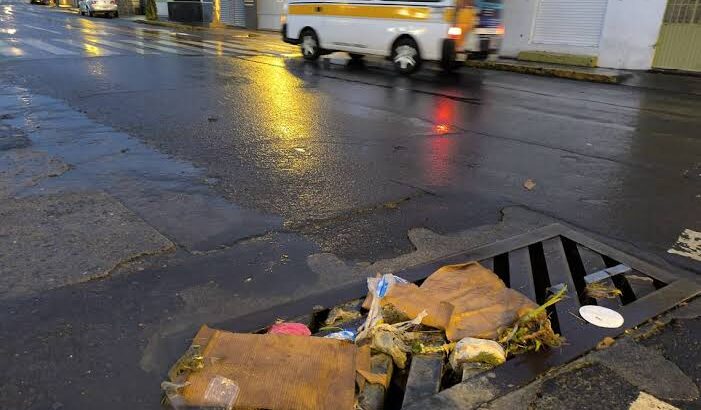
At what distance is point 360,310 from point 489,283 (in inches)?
31.6

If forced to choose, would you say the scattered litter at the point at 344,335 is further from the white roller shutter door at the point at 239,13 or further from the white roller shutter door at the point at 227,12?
the white roller shutter door at the point at 227,12

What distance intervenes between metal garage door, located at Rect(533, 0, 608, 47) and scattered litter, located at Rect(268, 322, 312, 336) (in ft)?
51.1

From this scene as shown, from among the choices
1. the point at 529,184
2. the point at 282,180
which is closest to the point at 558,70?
the point at 529,184

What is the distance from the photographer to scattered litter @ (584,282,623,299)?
10.2ft

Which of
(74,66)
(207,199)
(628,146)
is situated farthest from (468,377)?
(74,66)

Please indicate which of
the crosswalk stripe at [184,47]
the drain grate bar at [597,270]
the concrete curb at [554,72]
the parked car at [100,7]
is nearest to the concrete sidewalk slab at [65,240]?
the drain grate bar at [597,270]

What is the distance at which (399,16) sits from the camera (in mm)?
12086

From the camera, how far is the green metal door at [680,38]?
13.8 meters

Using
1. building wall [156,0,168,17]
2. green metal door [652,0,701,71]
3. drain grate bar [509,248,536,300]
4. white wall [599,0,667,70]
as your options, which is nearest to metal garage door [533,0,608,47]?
white wall [599,0,667,70]

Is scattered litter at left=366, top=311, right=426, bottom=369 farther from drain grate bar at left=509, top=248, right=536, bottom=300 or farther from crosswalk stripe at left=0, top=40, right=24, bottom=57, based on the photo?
crosswalk stripe at left=0, top=40, right=24, bottom=57

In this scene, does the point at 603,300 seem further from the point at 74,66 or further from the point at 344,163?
the point at 74,66

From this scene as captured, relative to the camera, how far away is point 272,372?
7.69 feet

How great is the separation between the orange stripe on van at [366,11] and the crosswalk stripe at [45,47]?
21.0 feet

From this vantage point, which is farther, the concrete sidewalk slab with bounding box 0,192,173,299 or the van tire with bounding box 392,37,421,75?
the van tire with bounding box 392,37,421,75
